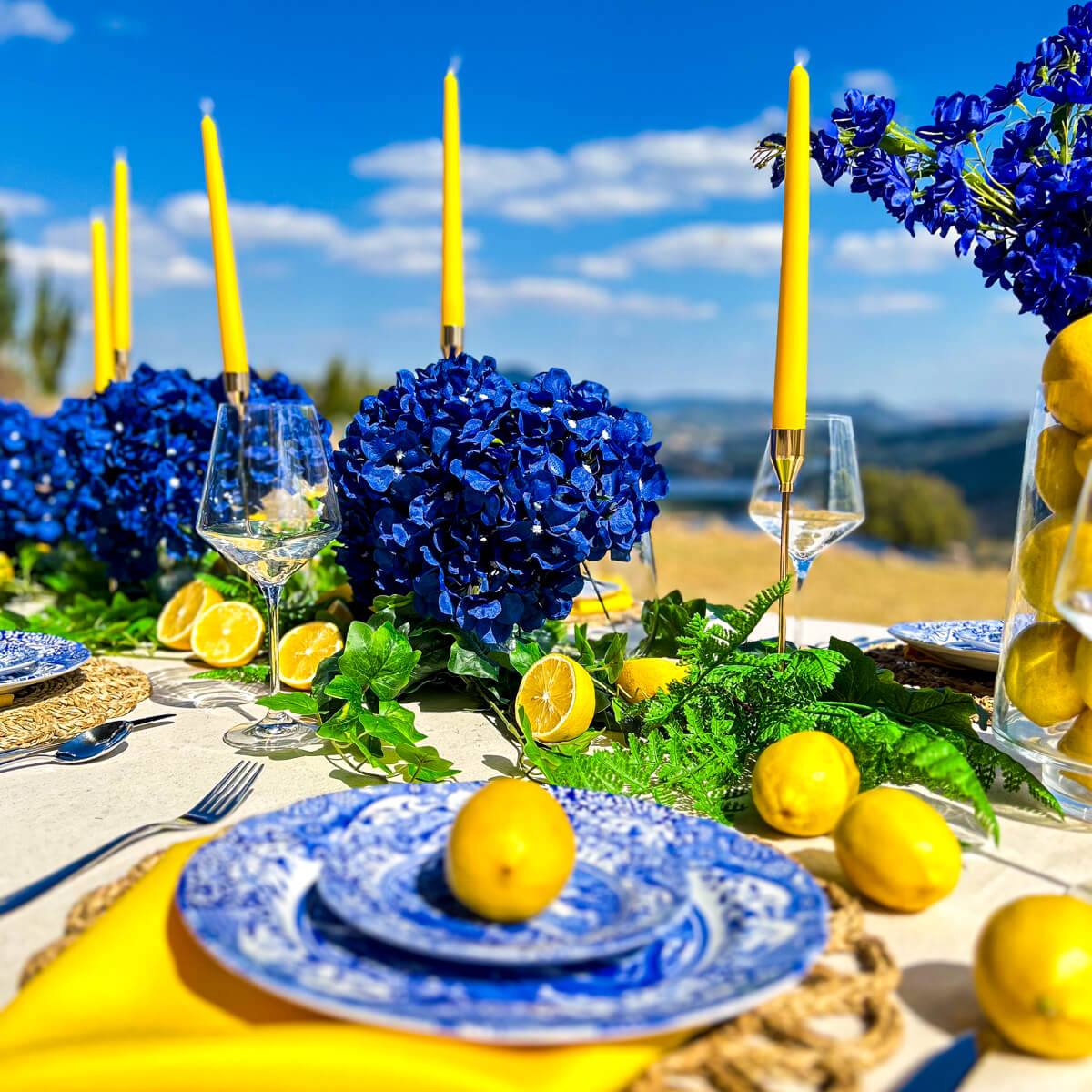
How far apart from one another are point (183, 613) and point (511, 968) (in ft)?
5.07

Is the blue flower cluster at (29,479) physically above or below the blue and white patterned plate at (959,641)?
above

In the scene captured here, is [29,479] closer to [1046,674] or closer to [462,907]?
[462,907]

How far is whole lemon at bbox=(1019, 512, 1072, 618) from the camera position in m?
1.05

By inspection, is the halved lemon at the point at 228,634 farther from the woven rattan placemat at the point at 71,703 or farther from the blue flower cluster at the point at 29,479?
the blue flower cluster at the point at 29,479

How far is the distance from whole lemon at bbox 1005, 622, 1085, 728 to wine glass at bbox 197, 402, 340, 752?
0.95 meters

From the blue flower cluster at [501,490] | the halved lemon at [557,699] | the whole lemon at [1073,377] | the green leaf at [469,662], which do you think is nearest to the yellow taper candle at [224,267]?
the blue flower cluster at [501,490]

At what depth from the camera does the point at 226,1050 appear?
1.91ft

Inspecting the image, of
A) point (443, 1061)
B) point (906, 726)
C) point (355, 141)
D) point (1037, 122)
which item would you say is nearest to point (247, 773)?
point (443, 1061)

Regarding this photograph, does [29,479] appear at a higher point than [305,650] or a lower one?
higher

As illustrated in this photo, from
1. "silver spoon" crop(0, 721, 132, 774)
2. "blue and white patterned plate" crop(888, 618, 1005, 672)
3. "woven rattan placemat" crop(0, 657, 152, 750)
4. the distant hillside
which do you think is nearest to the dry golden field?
the distant hillside

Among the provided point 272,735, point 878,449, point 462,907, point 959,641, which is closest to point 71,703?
point 272,735

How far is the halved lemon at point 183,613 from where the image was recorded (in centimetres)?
197

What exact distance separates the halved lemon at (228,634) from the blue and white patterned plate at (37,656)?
28 cm

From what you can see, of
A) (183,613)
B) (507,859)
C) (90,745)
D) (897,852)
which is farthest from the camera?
(183,613)
